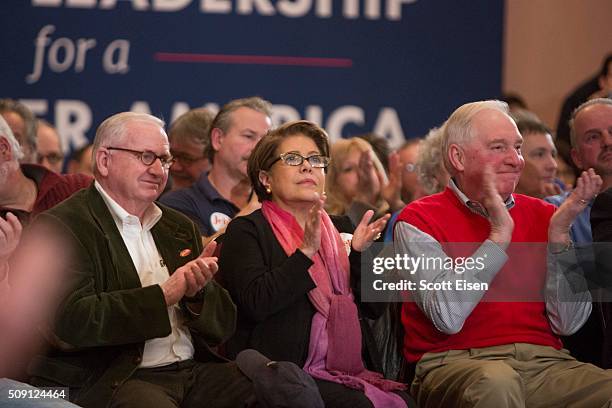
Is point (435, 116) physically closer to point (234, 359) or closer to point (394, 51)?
point (394, 51)

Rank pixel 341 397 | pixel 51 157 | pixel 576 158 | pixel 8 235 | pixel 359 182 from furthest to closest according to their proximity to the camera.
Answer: pixel 51 157 → pixel 359 182 → pixel 576 158 → pixel 341 397 → pixel 8 235

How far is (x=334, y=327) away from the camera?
3.33 m

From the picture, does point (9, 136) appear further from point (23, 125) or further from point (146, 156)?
point (23, 125)

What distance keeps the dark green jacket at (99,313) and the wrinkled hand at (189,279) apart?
0.11 feet

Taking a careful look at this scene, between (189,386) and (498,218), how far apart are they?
3.67 ft

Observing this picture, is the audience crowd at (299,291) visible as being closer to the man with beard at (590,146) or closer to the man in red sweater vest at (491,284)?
the man in red sweater vest at (491,284)

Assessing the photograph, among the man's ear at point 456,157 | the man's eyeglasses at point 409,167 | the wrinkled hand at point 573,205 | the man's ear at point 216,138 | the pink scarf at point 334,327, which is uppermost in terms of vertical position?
the man's ear at point 216,138

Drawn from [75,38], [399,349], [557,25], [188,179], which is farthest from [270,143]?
[557,25]

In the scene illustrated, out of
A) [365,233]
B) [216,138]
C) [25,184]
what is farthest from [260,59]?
[365,233]

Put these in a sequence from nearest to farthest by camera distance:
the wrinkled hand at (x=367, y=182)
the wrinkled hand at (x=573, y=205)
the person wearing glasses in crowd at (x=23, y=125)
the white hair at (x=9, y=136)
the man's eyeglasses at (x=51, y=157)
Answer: the wrinkled hand at (x=573, y=205) → the white hair at (x=9, y=136) → the person wearing glasses in crowd at (x=23, y=125) → the wrinkled hand at (x=367, y=182) → the man's eyeglasses at (x=51, y=157)

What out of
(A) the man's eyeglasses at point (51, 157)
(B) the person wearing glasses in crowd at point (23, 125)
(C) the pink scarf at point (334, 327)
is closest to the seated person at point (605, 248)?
(C) the pink scarf at point (334, 327)

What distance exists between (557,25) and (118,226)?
4.92 m

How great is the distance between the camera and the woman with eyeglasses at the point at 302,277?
128 inches

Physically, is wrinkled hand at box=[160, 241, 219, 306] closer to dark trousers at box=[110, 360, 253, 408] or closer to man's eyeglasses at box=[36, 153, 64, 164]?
dark trousers at box=[110, 360, 253, 408]
